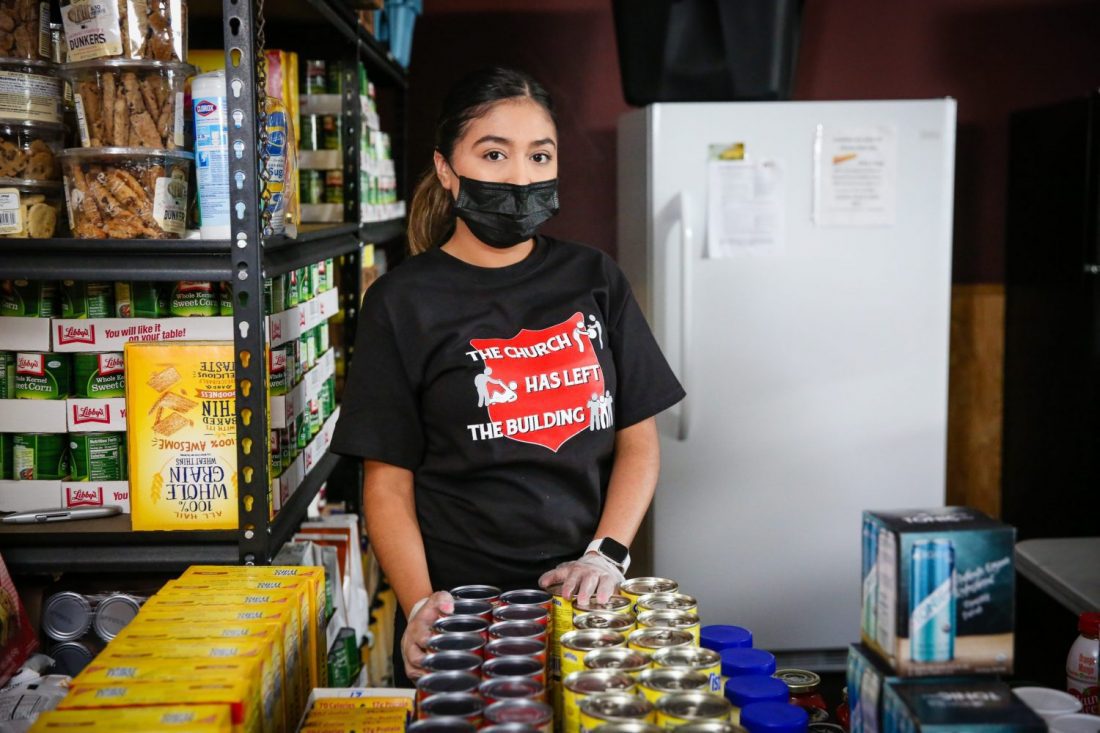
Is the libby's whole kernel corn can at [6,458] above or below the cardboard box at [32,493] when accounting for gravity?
above

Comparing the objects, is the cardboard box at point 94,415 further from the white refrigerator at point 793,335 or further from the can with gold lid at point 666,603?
the white refrigerator at point 793,335

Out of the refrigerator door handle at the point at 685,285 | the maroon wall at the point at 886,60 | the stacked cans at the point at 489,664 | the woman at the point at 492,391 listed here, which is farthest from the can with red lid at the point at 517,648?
the maroon wall at the point at 886,60

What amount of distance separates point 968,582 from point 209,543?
1.11m

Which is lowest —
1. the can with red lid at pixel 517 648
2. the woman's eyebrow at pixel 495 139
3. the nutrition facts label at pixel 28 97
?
the can with red lid at pixel 517 648

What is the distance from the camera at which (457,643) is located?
1211mm

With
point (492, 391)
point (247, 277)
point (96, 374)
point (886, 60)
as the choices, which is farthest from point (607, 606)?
point (886, 60)

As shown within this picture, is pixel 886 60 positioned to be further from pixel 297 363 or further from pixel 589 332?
pixel 297 363

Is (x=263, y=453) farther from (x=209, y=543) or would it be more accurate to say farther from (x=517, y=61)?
(x=517, y=61)

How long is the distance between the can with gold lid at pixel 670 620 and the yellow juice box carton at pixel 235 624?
0.44 meters

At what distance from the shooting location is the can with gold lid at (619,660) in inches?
45.1

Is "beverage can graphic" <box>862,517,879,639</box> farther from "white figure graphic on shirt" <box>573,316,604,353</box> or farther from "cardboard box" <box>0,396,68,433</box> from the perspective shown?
"cardboard box" <box>0,396,68,433</box>

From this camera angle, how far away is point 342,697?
1.32 meters

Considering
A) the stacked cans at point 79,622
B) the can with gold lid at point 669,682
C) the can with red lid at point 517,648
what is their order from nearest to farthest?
the can with gold lid at point 669,682 < the can with red lid at point 517,648 < the stacked cans at point 79,622

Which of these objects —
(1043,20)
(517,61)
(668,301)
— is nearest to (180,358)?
(668,301)
